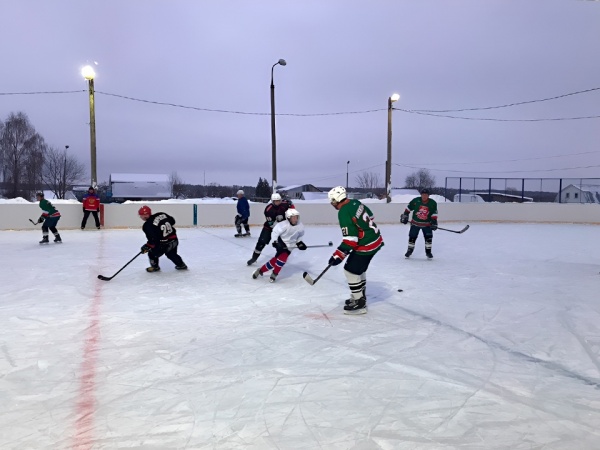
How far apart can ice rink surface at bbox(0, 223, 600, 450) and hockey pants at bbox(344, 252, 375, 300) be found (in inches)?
11.9

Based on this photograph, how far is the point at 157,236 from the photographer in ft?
21.7

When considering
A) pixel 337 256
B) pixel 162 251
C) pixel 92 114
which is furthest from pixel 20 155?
pixel 337 256

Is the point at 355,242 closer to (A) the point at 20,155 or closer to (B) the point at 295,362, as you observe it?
(B) the point at 295,362

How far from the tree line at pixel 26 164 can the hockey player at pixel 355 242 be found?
39086 mm

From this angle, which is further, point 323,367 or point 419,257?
point 419,257

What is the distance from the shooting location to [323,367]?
3094mm

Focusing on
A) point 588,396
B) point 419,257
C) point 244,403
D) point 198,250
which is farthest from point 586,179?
point 244,403

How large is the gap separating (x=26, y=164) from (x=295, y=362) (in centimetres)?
4246

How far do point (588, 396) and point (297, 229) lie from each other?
4.01m

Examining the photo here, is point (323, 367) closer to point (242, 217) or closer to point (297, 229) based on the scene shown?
point (297, 229)

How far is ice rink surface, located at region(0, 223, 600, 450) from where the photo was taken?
7.38 ft

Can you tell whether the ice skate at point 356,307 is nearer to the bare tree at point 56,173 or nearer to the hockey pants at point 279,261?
the hockey pants at point 279,261

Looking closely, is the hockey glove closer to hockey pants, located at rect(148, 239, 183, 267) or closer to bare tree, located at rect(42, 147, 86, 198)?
hockey pants, located at rect(148, 239, 183, 267)

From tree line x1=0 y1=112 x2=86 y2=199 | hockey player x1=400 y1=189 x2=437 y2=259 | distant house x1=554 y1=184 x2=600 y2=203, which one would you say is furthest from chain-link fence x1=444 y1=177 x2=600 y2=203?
tree line x1=0 y1=112 x2=86 y2=199
